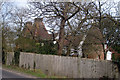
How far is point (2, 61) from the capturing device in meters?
22.8

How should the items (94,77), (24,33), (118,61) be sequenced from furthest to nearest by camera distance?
(24,33), (94,77), (118,61)

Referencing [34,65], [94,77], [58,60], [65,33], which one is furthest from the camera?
[65,33]

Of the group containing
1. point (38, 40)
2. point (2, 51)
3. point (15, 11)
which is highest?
point (15, 11)

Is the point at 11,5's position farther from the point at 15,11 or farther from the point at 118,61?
the point at 118,61

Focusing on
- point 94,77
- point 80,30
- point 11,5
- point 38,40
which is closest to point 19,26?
point 11,5

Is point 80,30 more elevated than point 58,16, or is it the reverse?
point 58,16

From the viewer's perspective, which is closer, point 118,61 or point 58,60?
point 118,61

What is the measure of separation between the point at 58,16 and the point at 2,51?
10.6m

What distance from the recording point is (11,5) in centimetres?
2295

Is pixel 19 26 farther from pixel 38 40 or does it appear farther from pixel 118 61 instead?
pixel 118 61

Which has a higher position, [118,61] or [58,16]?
[58,16]

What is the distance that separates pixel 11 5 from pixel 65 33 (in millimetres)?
9901

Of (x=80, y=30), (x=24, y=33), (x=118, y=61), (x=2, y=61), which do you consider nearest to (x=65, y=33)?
(x=80, y=30)

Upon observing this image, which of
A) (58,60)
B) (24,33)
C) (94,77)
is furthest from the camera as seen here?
(24,33)
